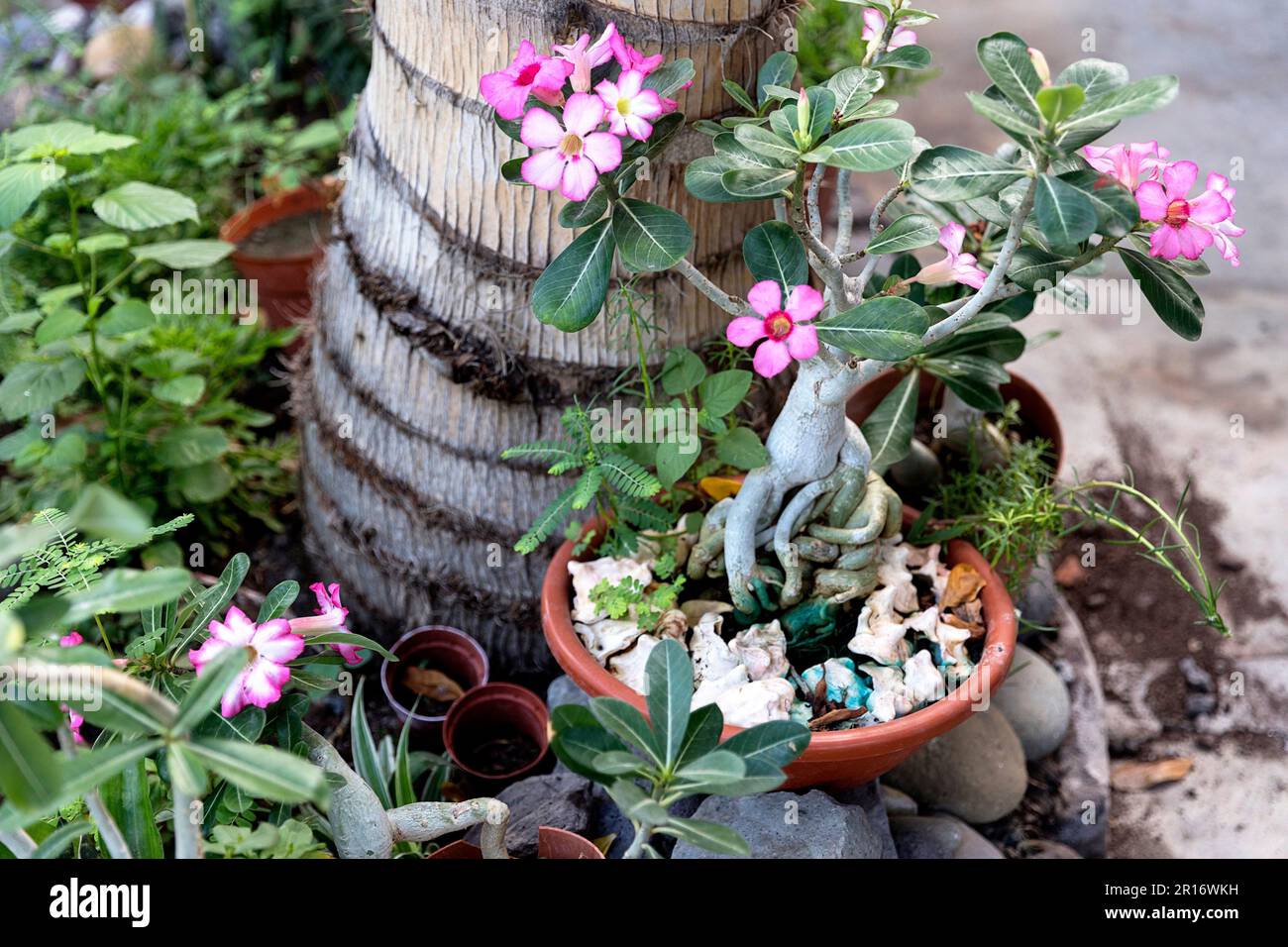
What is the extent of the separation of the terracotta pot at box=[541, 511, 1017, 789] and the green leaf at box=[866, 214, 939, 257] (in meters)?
0.75

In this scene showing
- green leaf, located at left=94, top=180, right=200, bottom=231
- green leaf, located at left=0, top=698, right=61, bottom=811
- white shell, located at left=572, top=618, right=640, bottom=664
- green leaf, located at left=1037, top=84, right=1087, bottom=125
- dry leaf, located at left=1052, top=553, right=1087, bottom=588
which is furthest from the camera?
dry leaf, located at left=1052, top=553, right=1087, bottom=588

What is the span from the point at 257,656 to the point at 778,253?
3.42 ft

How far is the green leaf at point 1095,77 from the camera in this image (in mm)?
1592

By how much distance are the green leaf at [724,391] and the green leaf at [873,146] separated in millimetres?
481

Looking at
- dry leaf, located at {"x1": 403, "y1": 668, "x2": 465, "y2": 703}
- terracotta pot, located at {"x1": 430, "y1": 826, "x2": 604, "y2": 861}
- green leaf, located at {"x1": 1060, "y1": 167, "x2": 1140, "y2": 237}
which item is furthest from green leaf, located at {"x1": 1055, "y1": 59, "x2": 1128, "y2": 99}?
dry leaf, located at {"x1": 403, "y1": 668, "x2": 465, "y2": 703}

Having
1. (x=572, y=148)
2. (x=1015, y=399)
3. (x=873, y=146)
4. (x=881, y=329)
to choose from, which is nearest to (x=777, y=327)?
(x=881, y=329)

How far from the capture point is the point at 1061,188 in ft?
5.15

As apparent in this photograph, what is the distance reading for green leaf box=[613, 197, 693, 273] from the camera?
176cm

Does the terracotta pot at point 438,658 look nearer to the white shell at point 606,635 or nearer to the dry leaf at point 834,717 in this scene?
the white shell at point 606,635

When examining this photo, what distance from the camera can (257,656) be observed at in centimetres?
174

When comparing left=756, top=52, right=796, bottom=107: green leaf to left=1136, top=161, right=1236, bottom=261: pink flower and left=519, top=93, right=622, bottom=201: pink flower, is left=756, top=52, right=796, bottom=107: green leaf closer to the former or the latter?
left=519, top=93, right=622, bottom=201: pink flower

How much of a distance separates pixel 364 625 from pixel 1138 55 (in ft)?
14.7

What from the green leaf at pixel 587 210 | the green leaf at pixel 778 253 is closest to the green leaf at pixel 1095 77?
the green leaf at pixel 778 253
